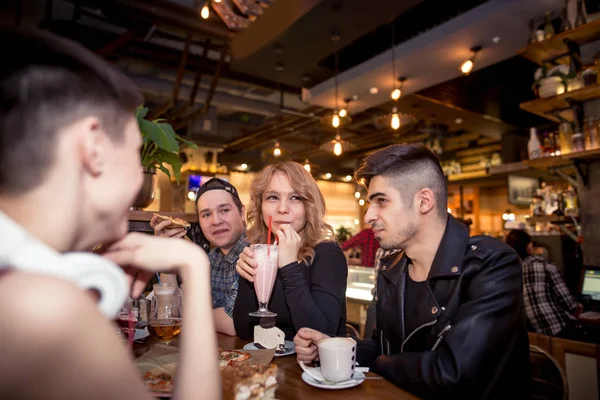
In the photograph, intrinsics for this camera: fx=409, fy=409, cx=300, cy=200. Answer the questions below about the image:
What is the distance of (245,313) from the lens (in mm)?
1831

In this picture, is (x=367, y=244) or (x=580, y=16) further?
(x=367, y=244)

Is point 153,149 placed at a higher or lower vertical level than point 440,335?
higher

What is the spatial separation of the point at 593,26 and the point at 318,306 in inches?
134

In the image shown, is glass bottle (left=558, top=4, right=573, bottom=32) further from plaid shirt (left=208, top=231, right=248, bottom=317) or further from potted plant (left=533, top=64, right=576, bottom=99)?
plaid shirt (left=208, top=231, right=248, bottom=317)

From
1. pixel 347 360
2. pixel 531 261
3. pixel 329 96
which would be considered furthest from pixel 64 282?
pixel 329 96

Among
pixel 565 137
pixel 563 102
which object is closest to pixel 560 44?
pixel 563 102

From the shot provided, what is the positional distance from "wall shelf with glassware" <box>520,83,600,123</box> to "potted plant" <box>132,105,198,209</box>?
3.27m

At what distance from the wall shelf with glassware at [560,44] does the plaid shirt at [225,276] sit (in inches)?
127

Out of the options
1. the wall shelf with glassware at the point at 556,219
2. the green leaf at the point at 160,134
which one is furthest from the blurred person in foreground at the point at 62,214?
the wall shelf with glassware at the point at 556,219

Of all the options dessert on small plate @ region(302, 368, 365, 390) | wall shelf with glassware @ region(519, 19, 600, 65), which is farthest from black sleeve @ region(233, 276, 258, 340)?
wall shelf with glassware @ region(519, 19, 600, 65)

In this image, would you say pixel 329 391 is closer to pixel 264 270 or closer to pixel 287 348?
pixel 287 348

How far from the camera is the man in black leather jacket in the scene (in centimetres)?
131

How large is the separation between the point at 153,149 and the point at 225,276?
0.84m

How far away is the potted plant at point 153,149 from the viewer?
190 cm
